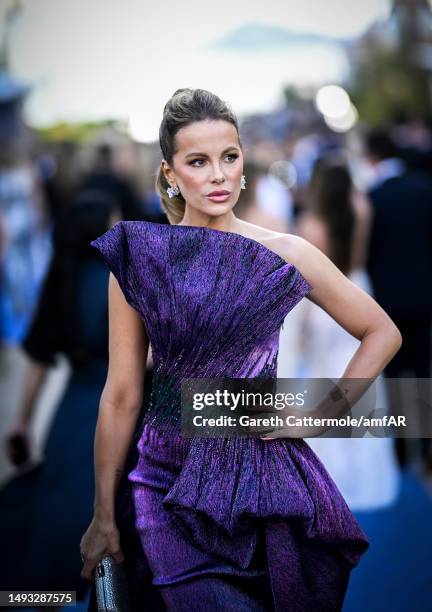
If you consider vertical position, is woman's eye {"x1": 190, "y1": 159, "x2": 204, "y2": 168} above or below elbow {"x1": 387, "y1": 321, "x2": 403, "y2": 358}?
above

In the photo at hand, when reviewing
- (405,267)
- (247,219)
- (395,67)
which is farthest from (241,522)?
(395,67)

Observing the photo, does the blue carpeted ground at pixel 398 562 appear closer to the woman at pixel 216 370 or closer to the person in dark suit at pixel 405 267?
the woman at pixel 216 370

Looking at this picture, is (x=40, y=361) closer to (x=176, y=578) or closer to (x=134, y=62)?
(x=134, y=62)

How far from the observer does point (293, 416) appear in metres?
2.56

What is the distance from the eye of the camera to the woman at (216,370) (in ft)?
8.16

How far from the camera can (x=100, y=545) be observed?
2.62 metres

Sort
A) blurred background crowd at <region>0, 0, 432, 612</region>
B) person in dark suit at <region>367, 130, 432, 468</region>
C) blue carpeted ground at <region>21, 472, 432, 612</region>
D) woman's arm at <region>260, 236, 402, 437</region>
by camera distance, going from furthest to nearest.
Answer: person in dark suit at <region>367, 130, 432, 468</region> → blue carpeted ground at <region>21, 472, 432, 612</region> → blurred background crowd at <region>0, 0, 432, 612</region> → woman's arm at <region>260, 236, 402, 437</region>

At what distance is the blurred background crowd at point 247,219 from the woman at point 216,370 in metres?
0.35

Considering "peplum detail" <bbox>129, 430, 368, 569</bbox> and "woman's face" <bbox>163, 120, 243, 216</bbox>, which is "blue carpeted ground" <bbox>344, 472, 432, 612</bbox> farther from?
"woman's face" <bbox>163, 120, 243, 216</bbox>

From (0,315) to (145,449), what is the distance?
693cm

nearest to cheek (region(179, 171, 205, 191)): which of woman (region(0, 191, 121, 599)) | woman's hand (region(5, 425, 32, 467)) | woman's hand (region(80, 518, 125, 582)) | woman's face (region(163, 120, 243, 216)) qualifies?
woman's face (region(163, 120, 243, 216))

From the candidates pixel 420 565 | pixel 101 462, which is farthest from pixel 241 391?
pixel 420 565

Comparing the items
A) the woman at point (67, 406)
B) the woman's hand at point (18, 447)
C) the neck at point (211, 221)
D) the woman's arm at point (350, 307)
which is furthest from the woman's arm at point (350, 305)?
the woman's hand at point (18, 447)

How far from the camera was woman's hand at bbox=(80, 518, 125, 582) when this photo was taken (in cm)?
261
